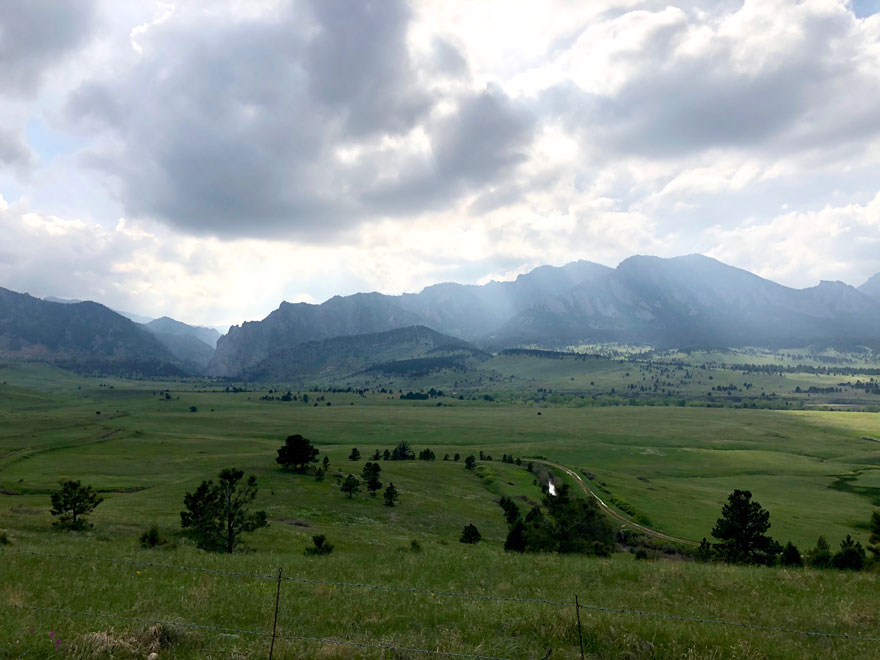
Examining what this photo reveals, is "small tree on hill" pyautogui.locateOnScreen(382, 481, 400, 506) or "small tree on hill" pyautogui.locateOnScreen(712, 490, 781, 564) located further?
"small tree on hill" pyautogui.locateOnScreen(382, 481, 400, 506)

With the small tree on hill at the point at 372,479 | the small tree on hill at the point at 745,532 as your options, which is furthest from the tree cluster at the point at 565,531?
the small tree on hill at the point at 372,479

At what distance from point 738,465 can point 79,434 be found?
25552 cm

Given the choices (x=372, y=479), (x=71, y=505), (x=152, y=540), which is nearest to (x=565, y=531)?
(x=152, y=540)

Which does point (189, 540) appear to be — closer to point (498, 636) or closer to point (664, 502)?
point (498, 636)

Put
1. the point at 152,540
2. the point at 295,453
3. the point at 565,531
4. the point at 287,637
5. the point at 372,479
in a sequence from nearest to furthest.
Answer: the point at 287,637 → the point at 152,540 → the point at 565,531 → the point at 372,479 → the point at 295,453

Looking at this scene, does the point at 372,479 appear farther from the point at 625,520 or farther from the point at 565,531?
the point at 625,520

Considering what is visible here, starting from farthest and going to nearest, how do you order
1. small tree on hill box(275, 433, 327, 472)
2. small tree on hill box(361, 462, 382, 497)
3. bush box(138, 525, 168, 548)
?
1. small tree on hill box(275, 433, 327, 472)
2. small tree on hill box(361, 462, 382, 497)
3. bush box(138, 525, 168, 548)

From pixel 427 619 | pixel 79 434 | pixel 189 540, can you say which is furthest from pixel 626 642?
pixel 79 434

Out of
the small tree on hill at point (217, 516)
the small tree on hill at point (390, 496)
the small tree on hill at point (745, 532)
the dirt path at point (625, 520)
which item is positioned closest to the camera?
the small tree on hill at point (217, 516)

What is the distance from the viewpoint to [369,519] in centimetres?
7319

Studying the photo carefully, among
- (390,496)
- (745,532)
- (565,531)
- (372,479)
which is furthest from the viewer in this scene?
(372,479)

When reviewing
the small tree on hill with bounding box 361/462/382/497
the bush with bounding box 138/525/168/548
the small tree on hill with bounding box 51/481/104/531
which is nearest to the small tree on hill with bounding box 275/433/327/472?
the small tree on hill with bounding box 361/462/382/497

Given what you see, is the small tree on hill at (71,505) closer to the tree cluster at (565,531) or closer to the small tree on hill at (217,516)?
the small tree on hill at (217,516)

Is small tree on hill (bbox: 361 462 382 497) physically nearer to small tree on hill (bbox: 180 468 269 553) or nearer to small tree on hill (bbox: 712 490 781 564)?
small tree on hill (bbox: 180 468 269 553)
